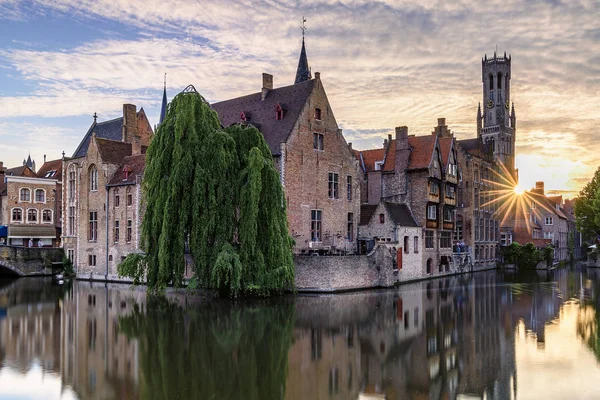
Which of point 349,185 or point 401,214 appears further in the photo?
point 349,185

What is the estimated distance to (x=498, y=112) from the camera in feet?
363

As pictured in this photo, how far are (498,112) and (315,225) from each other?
8459cm

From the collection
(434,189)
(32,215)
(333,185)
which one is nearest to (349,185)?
(333,185)

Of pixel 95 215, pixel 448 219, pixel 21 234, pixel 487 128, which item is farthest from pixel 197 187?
pixel 487 128

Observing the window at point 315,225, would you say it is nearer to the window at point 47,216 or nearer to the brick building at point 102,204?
the brick building at point 102,204

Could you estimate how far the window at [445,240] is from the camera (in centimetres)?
4562

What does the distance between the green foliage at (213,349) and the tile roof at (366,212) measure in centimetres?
1515

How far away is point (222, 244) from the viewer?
27.9 meters

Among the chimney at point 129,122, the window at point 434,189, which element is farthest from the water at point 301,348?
the chimney at point 129,122

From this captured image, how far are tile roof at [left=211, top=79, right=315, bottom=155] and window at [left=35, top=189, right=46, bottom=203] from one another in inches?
873

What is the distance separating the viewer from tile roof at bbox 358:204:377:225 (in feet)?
135

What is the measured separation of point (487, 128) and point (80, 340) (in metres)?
102

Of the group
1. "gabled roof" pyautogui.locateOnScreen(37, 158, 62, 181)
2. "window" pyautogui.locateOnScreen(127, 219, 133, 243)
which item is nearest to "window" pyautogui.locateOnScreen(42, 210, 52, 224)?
"gabled roof" pyautogui.locateOnScreen(37, 158, 62, 181)

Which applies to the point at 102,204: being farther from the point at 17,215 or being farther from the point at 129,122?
the point at 17,215
